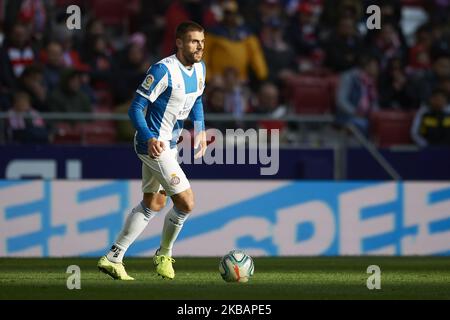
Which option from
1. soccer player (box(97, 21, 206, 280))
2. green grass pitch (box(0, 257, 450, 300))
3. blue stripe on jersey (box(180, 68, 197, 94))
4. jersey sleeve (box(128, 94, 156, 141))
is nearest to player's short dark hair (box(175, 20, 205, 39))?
soccer player (box(97, 21, 206, 280))

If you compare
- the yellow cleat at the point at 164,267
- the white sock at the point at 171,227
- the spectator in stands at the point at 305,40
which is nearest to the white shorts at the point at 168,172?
the white sock at the point at 171,227

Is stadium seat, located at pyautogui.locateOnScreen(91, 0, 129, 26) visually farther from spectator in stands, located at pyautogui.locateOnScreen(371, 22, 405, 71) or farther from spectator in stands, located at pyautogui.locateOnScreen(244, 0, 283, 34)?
spectator in stands, located at pyautogui.locateOnScreen(371, 22, 405, 71)

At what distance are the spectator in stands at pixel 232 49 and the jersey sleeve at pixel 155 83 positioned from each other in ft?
23.5

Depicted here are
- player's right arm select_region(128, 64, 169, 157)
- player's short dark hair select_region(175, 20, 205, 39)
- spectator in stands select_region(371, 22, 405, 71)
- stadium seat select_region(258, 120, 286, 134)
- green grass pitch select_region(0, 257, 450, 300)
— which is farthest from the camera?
spectator in stands select_region(371, 22, 405, 71)

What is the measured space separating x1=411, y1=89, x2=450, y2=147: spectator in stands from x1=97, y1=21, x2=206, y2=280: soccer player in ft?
23.9

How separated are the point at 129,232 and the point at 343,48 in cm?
906

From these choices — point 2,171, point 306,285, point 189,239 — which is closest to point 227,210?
point 189,239

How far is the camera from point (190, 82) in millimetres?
10352

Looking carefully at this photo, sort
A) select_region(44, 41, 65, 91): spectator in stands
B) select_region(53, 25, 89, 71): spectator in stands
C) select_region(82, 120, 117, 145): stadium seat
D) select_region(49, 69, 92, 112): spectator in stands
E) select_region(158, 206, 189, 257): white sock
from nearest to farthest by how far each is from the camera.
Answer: select_region(158, 206, 189, 257): white sock → select_region(82, 120, 117, 145): stadium seat → select_region(49, 69, 92, 112): spectator in stands → select_region(44, 41, 65, 91): spectator in stands → select_region(53, 25, 89, 71): spectator in stands

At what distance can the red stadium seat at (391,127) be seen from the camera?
17.4 meters

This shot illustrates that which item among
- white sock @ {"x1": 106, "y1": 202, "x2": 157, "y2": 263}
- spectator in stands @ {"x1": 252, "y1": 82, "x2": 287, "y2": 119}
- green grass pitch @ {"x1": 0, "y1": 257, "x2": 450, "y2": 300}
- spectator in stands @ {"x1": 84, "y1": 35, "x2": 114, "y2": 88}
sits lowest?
green grass pitch @ {"x1": 0, "y1": 257, "x2": 450, "y2": 300}

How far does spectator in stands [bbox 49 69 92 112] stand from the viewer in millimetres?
16094

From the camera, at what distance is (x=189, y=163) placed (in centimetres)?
1512
